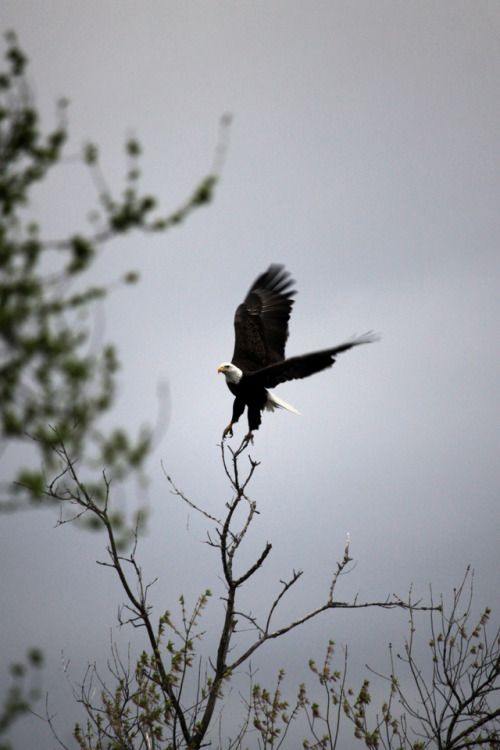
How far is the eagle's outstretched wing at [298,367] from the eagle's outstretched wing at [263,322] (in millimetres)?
1380

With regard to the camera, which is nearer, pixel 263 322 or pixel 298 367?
pixel 298 367

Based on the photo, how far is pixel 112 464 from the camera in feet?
16.3

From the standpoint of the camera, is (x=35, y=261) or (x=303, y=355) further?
(x=303, y=355)

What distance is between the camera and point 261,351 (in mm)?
9406

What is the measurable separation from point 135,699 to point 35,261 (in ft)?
12.1

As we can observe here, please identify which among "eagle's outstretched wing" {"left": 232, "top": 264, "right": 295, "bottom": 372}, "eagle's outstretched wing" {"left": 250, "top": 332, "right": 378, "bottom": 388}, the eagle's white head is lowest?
"eagle's outstretched wing" {"left": 250, "top": 332, "right": 378, "bottom": 388}

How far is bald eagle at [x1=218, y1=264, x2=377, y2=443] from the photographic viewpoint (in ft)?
25.3

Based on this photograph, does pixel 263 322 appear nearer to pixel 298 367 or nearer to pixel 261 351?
pixel 261 351

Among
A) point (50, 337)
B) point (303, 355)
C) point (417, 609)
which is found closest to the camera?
point (50, 337)

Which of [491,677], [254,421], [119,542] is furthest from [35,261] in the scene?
[254,421]

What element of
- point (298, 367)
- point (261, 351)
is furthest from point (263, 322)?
point (298, 367)

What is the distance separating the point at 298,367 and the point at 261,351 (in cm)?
247

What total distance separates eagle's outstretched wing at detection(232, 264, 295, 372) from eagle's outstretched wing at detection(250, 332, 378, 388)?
138 cm

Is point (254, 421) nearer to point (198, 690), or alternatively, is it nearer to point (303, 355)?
point (303, 355)
